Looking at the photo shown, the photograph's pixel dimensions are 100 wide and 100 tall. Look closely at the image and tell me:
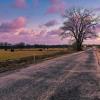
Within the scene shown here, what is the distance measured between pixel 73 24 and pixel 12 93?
80101mm

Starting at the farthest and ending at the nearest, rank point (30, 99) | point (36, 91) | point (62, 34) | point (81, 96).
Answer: point (62, 34) < point (36, 91) < point (81, 96) < point (30, 99)

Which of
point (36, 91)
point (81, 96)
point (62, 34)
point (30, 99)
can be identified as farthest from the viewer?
point (62, 34)

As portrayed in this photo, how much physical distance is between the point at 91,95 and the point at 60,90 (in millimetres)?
1379

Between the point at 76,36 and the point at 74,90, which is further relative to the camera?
the point at 76,36

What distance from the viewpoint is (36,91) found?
34.2ft

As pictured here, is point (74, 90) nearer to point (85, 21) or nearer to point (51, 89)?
point (51, 89)

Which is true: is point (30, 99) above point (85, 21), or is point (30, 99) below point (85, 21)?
below

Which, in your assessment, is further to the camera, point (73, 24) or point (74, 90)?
point (73, 24)

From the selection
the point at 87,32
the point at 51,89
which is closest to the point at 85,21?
the point at 87,32

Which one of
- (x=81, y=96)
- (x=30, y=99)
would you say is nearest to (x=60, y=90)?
(x=81, y=96)

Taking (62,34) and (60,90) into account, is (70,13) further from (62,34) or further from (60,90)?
(60,90)

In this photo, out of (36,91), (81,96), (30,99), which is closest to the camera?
(30,99)

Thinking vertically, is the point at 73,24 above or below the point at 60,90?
above

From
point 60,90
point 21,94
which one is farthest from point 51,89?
point 21,94
